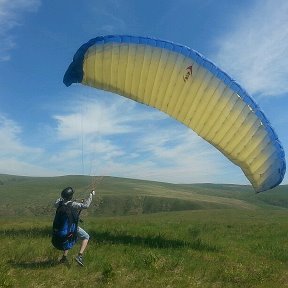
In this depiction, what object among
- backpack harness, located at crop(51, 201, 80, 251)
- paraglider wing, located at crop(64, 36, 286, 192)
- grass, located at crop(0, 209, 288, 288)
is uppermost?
paraglider wing, located at crop(64, 36, 286, 192)

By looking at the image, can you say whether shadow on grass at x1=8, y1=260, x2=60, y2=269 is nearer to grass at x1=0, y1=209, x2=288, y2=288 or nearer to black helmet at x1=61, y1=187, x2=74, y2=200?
grass at x1=0, y1=209, x2=288, y2=288

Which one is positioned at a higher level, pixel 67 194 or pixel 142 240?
pixel 67 194

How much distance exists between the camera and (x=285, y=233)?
1923cm

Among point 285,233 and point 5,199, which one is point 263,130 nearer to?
point 285,233

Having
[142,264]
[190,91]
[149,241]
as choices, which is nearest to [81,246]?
[142,264]

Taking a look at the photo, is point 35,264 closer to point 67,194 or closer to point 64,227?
point 64,227

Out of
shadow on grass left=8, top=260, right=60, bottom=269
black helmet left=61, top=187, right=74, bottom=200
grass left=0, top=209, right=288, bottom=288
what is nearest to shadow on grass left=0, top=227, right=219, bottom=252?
grass left=0, top=209, right=288, bottom=288

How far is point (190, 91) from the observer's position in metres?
12.7

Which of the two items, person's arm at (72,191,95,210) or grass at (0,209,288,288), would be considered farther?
person's arm at (72,191,95,210)

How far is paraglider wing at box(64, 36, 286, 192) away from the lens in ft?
39.7

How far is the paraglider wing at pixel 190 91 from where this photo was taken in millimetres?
12094

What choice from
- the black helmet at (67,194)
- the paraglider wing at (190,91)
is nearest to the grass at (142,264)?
the black helmet at (67,194)

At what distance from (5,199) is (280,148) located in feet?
254

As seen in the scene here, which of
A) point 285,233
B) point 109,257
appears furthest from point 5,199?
point 109,257
